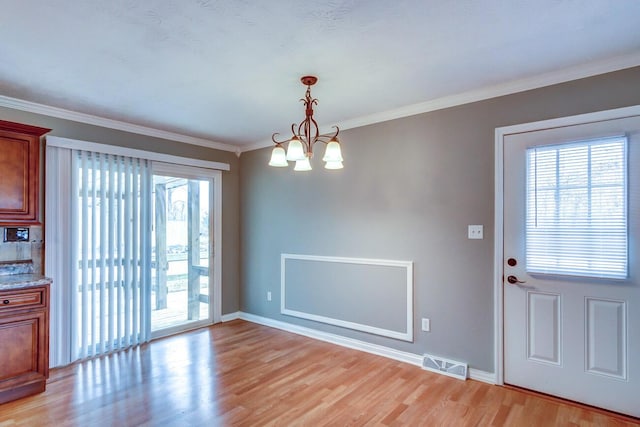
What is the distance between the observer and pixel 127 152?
12.5ft

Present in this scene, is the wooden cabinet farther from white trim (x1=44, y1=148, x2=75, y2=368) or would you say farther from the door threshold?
the door threshold

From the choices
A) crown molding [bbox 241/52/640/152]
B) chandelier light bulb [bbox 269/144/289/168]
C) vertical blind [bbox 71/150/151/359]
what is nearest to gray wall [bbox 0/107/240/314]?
vertical blind [bbox 71/150/151/359]

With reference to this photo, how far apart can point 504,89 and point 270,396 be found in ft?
10.3

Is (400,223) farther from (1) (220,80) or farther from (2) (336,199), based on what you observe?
(1) (220,80)

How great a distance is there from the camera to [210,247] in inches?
187

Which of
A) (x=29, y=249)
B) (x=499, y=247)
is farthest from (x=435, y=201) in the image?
(x=29, y=249)

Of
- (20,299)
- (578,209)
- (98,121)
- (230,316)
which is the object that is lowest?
(230,316)

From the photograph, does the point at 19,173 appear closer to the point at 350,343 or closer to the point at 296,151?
the point at 296,151

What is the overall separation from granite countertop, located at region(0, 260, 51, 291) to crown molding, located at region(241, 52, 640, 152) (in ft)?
10.4

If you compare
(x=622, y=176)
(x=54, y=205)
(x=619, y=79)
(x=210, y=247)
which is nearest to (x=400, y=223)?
(x=622, y=176)

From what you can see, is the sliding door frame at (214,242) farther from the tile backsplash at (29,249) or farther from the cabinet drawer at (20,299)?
the cabinet drawer at (20,299)

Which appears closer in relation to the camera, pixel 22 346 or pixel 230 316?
pixel 22 346

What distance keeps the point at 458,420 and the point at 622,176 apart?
6.72 ft

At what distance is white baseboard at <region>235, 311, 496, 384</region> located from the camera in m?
2.98
